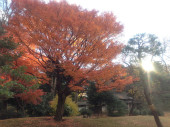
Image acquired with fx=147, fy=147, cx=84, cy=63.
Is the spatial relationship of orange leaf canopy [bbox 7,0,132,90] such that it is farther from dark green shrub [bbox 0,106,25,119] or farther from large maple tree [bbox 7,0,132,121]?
dark green shrub [bbox 0,106,25,119]

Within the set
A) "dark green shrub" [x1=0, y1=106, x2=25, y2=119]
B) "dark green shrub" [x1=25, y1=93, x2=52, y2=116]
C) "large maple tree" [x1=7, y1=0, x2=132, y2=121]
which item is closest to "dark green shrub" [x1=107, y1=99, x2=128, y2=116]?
"dark green shrub" [x1=25, y1=93, x2=52, y2=116]

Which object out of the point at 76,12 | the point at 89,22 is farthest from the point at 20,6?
the point at 89,22

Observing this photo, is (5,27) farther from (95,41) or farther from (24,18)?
(95,41)

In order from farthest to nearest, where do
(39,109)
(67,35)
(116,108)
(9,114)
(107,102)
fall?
(107,102) → (116,108) → (39,109) → (9,114) → (67,35)

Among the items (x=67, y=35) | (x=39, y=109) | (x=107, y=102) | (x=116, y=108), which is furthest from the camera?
(x=107, y=102)

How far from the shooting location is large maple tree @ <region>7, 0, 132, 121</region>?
9.30 meters

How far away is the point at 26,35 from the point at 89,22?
4199mm

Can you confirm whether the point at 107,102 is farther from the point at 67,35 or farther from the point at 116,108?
the point at 67,35

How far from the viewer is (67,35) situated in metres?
9.84

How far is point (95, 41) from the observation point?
1001cm

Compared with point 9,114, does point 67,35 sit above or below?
above

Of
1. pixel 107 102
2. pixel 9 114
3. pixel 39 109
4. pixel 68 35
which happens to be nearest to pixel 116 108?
pixel 107 102

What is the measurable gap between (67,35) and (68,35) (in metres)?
0.09

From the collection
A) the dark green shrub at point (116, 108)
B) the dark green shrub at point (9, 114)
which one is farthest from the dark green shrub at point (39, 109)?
the dark green shrub at point (116, 108)
